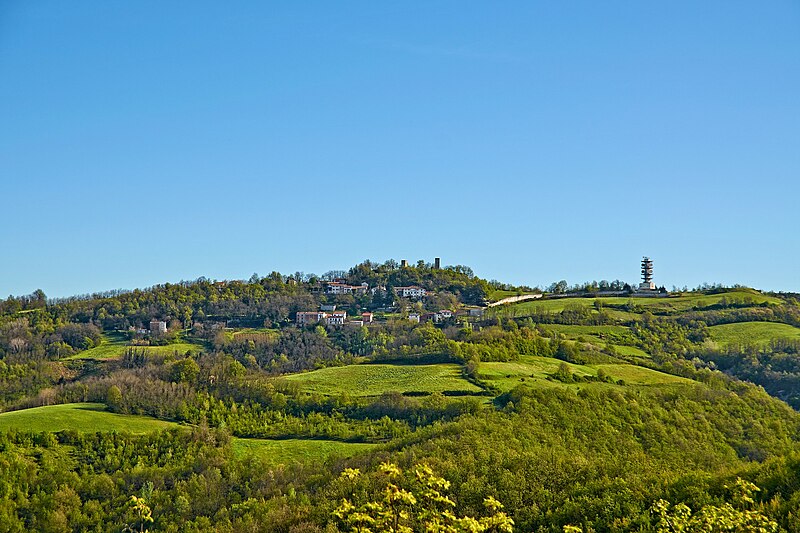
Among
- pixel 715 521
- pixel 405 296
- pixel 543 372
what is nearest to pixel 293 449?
pixel 543 372

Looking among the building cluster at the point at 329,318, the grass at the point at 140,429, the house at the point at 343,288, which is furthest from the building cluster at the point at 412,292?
the grass at the point at 140,429

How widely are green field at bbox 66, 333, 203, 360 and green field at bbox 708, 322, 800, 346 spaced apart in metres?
80.3

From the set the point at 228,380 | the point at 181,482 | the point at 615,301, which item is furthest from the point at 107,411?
the point at 615,301

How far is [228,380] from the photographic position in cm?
8150

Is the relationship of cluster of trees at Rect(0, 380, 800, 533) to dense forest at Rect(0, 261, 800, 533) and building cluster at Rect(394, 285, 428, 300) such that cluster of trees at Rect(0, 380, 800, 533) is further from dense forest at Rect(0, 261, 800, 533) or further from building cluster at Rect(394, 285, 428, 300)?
building cluster at Rect(394, 285, 428, 300)

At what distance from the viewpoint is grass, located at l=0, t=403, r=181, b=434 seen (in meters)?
63.7

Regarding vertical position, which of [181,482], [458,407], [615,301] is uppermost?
[615,301]

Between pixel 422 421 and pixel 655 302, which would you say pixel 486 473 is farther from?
pixel 655 302

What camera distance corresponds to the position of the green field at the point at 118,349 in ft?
398

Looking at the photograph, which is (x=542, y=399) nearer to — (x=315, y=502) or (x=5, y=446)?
(x=315, y=502)

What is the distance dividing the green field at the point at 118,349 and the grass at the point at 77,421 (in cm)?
4726

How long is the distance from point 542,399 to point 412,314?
94.6 meters

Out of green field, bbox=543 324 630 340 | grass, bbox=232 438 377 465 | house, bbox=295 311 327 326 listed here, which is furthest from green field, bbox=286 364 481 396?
house, bbox=295 311 327 326

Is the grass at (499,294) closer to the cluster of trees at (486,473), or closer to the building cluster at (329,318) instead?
the building cluster at (329,318)
